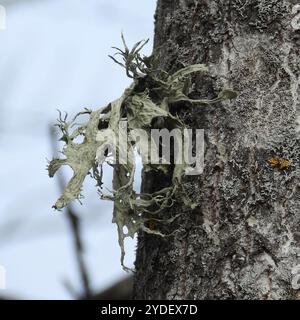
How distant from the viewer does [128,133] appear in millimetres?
1715

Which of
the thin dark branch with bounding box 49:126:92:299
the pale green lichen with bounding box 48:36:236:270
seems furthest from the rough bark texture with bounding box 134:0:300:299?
the thin dark branch with bounding box 49:126:92:299

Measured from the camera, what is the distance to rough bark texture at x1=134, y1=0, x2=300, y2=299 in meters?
1.57

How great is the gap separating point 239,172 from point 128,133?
0.91 ft

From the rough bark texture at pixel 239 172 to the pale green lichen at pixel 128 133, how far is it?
0.15 feet

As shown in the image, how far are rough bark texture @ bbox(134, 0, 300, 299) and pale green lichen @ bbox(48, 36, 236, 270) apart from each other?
0.04 m

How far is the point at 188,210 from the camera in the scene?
167 centimetres

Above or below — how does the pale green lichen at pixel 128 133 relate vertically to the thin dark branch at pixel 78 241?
above

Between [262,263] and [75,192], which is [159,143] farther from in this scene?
[262,263]

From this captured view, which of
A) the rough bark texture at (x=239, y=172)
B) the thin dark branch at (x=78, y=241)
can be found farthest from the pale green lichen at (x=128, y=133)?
the thin dark branch at (x=78, y=241)

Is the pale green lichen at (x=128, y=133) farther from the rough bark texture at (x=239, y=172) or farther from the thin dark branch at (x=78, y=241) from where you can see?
the thin dark branch at (x=78, y=241)

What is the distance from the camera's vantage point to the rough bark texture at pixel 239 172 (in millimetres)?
1573
